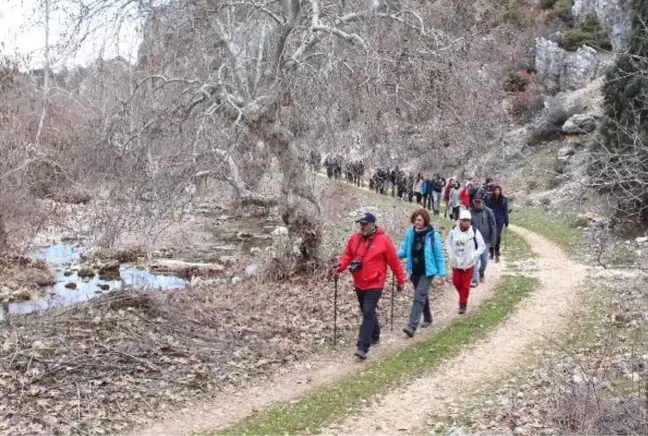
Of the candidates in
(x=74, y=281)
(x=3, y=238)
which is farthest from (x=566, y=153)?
(x=3, y=238)

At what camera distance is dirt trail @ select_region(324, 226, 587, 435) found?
6766mm

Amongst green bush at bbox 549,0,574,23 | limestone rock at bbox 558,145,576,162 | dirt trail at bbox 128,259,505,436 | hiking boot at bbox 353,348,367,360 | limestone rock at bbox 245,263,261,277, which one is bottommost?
dirt trail at bbox 128,259,505,436

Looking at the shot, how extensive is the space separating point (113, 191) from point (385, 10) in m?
5.93

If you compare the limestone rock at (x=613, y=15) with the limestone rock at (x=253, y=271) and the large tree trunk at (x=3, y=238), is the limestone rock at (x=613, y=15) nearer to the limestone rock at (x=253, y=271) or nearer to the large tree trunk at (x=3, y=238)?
the limestone rock at (x=253, y=271)

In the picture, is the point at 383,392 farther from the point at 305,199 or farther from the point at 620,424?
the point at 305,199

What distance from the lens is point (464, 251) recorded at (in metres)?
10.1

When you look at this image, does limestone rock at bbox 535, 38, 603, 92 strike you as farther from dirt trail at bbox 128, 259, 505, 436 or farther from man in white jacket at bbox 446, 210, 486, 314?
dirt trail at bbox 128, 259, 505, 436

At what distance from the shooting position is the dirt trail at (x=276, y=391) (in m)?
7.13

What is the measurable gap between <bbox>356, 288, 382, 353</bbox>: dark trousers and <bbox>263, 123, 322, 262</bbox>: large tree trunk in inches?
188

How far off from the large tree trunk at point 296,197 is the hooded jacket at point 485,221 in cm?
325

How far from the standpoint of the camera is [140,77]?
460 inches

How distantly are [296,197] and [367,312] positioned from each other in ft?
16.6

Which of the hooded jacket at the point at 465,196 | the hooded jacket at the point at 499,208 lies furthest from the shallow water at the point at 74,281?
the hooded jacket at the point at 465,196

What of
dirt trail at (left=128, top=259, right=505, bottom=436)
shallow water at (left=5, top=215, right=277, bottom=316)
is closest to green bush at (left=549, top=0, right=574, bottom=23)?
shallow water at (left=5, top=215, right=277, bottom=316)
